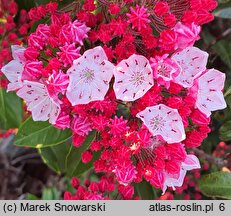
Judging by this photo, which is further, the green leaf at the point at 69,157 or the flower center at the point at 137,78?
the green leaf at the point at 69,157

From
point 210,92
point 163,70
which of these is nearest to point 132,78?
point 163,70

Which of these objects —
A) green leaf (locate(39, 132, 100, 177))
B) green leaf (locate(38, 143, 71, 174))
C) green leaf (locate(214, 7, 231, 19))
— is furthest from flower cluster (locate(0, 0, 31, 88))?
green leaf (locate(214, 7, 231, 19))

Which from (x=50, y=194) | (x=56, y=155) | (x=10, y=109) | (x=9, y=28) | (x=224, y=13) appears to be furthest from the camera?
(x=50, y=194)

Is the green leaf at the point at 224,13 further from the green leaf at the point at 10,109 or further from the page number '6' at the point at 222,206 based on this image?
the green leaf at the point at 10,109

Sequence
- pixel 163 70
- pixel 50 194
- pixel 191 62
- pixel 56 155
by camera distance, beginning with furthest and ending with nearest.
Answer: pixel 50 194 → pixel 56 155 → pixel 191 62 → pixel 163 70

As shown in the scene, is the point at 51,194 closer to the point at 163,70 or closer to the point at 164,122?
the point at 164,122

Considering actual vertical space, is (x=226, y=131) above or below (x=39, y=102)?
below

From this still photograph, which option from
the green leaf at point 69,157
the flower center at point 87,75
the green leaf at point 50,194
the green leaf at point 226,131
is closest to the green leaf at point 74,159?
A: the green leaf at point 69,157
